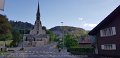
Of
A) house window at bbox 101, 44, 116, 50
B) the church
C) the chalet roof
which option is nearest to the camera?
the chalet roof

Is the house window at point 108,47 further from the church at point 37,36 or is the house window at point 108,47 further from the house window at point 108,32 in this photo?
the church at point 37,36

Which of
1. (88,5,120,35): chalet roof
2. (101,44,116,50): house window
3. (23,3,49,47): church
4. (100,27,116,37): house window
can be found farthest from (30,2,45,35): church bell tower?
→ (101,44,116,50): house window

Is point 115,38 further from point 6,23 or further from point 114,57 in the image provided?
point 6,23

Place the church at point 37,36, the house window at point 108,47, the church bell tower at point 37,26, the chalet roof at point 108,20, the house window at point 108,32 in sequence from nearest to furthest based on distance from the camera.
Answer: the chalet roof at point 108,20
the house window at point 108,32
the house window at point 108,47
the church at point 37,36
the church bell tower at point 37,26

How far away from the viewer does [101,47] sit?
30.3 metres

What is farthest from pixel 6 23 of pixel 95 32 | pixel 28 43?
pixel 28 43

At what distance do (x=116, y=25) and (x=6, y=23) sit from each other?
1678 inches

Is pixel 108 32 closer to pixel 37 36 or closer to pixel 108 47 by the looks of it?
pixel 108 47

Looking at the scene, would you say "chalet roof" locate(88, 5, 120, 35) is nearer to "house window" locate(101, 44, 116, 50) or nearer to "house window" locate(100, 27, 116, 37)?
"house window" locate(100, 27, 116, 37)

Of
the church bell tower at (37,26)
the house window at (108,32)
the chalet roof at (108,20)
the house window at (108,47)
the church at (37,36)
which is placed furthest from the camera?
the church bell tower at (37,26)

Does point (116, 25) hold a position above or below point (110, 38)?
above

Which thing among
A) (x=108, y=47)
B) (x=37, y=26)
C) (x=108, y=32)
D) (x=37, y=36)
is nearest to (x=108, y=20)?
(x=108, y=32)

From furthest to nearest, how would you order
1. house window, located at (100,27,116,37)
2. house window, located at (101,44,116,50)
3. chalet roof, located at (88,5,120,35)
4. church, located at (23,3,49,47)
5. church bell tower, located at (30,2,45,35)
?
1. church bell tower, located at (30,2,45,35)
2. church, located at (23,3,49,47)
3. house window, located at (101,44,116,50)
4. house window, located at (100,27,116,37)
5. chalet roof, located at (88,5,120,35)

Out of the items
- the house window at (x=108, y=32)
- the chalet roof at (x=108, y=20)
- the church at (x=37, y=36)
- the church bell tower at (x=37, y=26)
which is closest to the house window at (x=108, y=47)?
the house window at (x=108, y=32)
